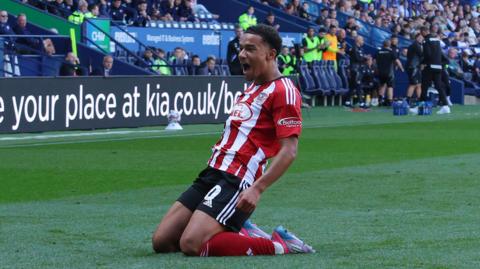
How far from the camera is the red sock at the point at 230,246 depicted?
884 centimetres

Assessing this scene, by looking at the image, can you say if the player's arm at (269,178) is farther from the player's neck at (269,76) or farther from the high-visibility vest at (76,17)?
the high-visibility vest at (76,17)

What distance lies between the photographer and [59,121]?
76.2 ft

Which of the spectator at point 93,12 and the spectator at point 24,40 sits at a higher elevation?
the spectator at point 93,12

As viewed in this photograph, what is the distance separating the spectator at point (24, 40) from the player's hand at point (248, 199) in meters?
20.0

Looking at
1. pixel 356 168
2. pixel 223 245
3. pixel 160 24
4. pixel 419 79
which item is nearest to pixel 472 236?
pixel 223 245

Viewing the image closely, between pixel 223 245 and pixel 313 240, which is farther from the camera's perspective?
pixel 313 240

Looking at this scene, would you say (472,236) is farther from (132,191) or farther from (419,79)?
(419,79)

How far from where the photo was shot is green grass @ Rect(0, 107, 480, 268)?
880cm

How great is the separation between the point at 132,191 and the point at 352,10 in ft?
109

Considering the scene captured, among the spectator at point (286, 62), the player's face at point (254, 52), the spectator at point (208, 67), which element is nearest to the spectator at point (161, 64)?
the spectator at point (208, 67)

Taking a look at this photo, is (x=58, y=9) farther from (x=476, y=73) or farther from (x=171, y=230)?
(x=171, y=230)

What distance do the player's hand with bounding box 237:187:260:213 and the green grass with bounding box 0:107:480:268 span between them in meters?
0.37

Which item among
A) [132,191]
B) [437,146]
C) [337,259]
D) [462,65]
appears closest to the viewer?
[337,259]

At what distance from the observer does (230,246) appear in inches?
348
